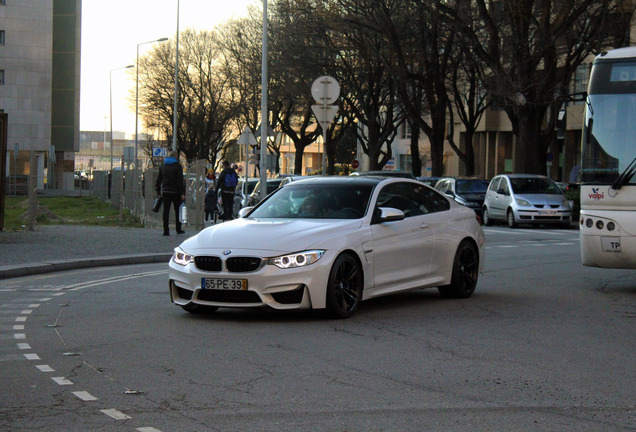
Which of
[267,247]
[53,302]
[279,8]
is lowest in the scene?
[53,302]

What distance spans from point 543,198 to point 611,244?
18953 mm

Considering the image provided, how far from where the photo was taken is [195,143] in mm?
79750

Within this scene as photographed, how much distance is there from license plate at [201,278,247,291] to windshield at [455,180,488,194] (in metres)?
27.9

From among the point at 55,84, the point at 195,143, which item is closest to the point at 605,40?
the point at 195,143

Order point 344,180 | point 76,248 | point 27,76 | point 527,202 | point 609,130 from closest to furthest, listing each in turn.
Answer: point 344,180 < point 609,130 < point 76,248 < point 527,202 < point 27,76

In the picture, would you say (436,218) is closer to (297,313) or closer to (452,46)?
(297,313)

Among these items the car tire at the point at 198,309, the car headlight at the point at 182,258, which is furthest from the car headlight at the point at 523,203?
the car headlight at the point at 182,258

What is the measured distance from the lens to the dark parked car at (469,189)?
36656 millimetres

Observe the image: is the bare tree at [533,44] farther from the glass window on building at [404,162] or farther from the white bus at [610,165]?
the glass window on building at [404,162]

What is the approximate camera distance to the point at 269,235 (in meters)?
9.87

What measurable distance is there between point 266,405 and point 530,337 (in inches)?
142

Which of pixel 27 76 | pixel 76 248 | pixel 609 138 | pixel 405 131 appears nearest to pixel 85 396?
pixel 609 138

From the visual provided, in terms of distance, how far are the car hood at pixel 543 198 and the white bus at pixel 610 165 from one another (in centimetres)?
1798

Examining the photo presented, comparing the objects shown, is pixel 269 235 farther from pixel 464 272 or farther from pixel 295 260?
pixel 464 272
